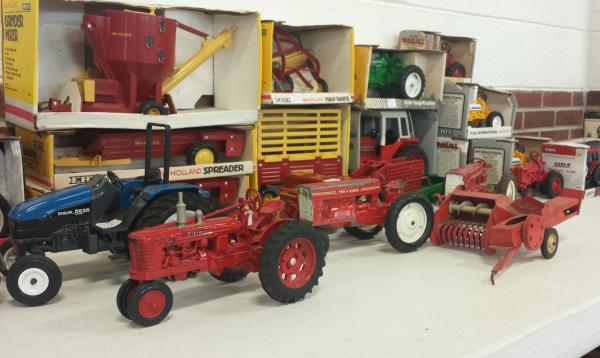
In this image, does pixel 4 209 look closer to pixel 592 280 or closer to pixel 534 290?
pixel 534 290

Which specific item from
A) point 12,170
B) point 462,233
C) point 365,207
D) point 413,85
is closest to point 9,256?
point 12,170

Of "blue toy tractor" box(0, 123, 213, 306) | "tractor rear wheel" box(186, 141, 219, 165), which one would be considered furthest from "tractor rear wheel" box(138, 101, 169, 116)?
"blue toy tractor" box(0, 123, 213, 306)

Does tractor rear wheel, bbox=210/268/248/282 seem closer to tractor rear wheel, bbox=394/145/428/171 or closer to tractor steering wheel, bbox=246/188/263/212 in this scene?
tractor steering wheel, bbox=246/188/263/212

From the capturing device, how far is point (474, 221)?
2.88 m

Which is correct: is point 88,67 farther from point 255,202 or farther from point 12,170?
point 255,202

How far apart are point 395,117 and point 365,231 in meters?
0.93

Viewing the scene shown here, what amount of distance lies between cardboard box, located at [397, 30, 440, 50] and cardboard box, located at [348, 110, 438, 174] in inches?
19.0

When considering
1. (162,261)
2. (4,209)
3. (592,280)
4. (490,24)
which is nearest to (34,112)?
(4,209)

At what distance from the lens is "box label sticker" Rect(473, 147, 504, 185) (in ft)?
12.6

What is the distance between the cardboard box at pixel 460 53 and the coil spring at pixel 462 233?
71.8 inches

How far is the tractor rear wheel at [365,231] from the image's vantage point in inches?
118

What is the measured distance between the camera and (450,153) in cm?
388

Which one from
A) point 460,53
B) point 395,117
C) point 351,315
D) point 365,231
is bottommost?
point 351,315

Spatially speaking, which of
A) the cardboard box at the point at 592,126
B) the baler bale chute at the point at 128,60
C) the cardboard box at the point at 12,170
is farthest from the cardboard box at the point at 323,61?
the cardboard box at the point at 592,126
